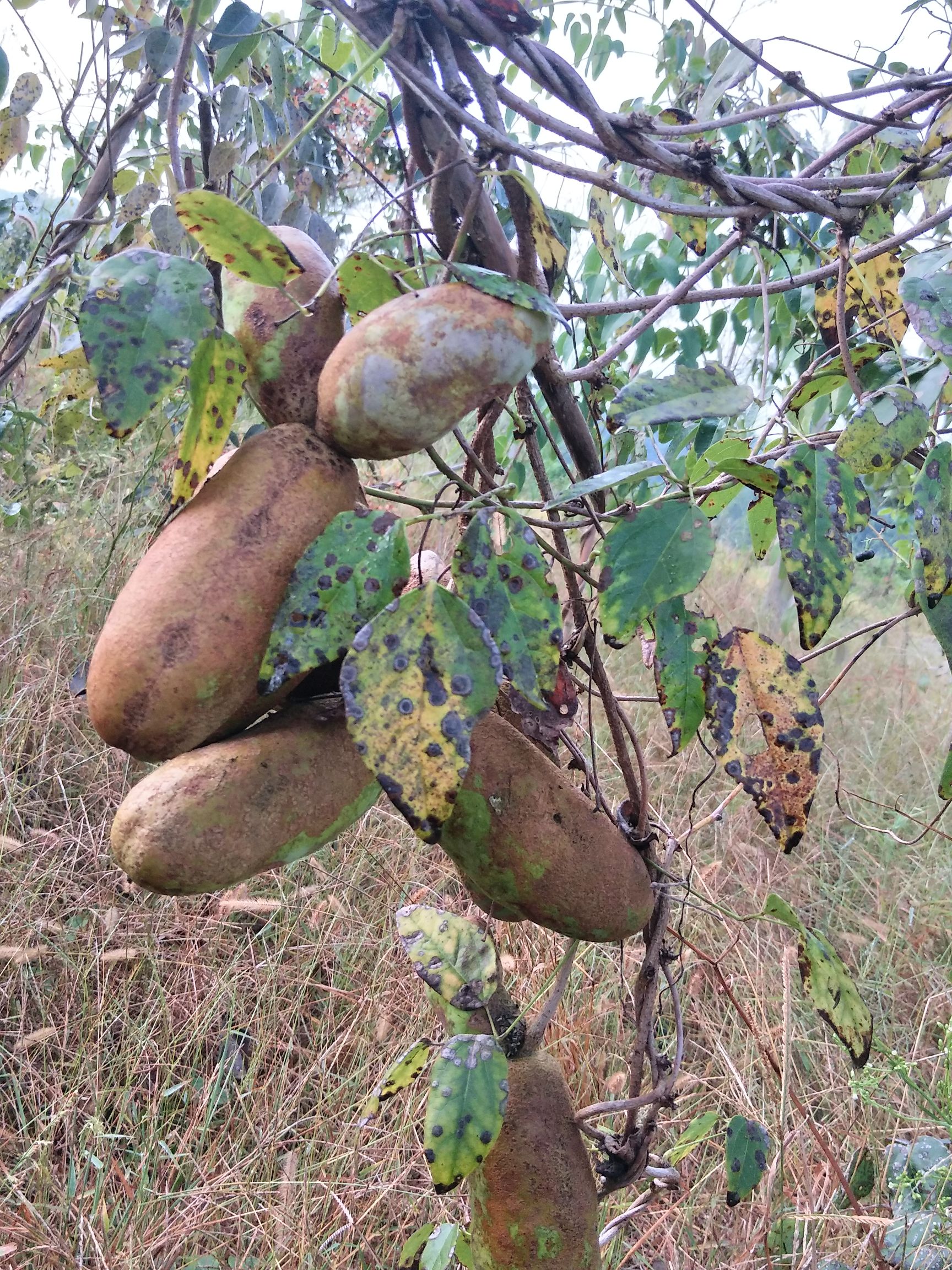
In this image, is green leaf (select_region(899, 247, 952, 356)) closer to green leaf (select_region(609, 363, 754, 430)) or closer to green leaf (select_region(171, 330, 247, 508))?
green leaf (select_region(609, 363, 754, 430))

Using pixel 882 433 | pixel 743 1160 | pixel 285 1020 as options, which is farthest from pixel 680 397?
pixel 285 1020

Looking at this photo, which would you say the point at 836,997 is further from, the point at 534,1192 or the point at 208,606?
the point at 208,606

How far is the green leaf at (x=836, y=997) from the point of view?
0.51 metres

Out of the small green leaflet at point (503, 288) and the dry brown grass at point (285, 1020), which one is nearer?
the small green leaflet at point (503, 288)

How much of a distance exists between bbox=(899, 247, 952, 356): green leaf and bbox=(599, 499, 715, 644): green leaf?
6.0 inches

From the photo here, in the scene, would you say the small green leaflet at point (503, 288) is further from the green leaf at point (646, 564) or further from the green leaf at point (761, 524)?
the green leaf at point (761, 524)

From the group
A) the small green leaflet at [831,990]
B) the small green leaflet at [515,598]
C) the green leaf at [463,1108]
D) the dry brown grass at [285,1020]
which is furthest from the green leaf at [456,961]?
the dry brown grass at [285,1020]

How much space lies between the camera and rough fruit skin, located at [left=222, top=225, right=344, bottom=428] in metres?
0.40

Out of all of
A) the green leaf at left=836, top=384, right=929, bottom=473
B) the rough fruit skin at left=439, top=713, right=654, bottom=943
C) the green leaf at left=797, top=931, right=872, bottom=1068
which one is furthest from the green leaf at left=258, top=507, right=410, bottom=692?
the green leaf at left=797, top=931, right=872, bottom=1068

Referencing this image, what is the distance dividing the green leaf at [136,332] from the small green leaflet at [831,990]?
0.40 metres

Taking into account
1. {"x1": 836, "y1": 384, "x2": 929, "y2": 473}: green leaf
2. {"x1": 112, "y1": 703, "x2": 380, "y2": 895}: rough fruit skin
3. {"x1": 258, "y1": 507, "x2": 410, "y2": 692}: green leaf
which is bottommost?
{"x1": 112, "y1": 703, "x2": 380, "y2": 895}: rough fruit skin

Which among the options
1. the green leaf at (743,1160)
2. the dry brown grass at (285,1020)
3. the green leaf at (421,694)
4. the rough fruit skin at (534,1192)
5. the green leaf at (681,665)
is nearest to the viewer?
the green leaf at (421,694)

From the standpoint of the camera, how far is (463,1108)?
50cm

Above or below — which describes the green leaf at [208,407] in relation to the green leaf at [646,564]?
above
